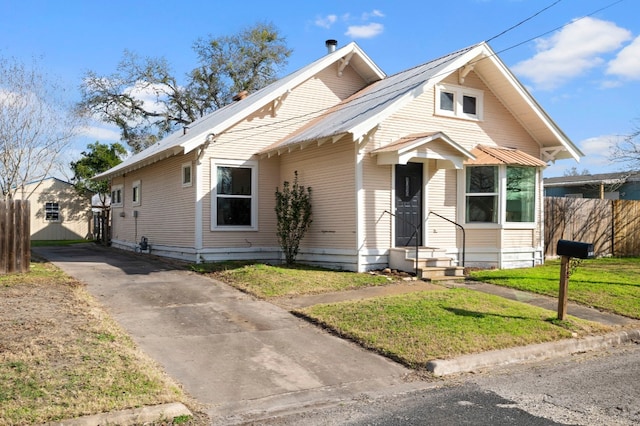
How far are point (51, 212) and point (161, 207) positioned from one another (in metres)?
21.0

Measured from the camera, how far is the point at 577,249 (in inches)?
319

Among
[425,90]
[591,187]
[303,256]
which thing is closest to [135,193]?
[303,256]

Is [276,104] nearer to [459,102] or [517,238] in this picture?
[459,102]

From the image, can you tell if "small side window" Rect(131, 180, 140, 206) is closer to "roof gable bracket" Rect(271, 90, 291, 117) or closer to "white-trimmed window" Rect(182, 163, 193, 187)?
"white-trimmed window" Rect(182, 163, 193, 187)

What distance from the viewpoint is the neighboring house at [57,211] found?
33750mm

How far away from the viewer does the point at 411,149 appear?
12.3 metres

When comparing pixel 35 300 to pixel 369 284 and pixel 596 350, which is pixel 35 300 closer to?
pixel 369 284

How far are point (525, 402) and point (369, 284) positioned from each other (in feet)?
19.9

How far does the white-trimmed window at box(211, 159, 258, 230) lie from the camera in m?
14.8

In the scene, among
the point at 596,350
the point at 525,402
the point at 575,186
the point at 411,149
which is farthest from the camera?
the point at 575,186

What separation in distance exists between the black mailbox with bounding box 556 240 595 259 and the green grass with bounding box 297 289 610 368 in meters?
1.10

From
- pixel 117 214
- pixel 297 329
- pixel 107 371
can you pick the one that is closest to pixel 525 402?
pixel 297 329

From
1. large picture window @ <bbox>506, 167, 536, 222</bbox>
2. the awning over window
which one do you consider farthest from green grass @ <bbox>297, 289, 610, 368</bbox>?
large picture window @ <bbox>506, 167, 536, 222</bbox>

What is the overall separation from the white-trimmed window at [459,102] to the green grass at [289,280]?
5.48 meters
